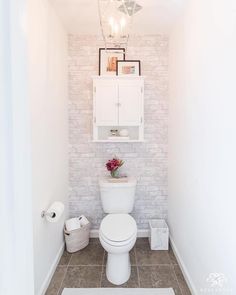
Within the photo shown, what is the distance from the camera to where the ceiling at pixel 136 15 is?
210cm

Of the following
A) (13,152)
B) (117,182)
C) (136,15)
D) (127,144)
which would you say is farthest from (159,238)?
(13,152)

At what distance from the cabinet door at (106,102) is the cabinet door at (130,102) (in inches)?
2.6

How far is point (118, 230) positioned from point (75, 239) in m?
0.70

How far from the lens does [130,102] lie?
8.82 feet

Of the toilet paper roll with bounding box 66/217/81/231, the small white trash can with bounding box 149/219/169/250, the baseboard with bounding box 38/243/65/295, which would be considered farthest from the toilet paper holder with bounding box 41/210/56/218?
the small white trash can with bounding box 149/219/169/250

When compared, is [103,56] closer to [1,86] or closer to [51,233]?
[51,233]

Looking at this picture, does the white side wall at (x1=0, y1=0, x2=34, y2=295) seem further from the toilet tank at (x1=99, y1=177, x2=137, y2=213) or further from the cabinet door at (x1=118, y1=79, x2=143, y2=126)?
the cabinet door at (x1=118, y1=79, x2=143, y2=126)

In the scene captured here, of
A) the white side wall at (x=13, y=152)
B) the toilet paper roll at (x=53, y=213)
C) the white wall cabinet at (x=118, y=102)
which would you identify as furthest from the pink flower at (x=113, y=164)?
the white side wall at (x=13, y=152)

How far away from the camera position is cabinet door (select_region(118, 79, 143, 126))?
8.77ft

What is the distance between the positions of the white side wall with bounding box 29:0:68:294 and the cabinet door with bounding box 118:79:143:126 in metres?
0.64

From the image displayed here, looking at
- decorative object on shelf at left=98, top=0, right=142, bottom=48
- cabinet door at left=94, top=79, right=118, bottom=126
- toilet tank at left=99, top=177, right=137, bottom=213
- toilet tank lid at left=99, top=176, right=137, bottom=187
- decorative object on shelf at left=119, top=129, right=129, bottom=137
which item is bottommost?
toilet tank at left=99, top=177, right=137, bottom=213

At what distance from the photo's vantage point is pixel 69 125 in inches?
112

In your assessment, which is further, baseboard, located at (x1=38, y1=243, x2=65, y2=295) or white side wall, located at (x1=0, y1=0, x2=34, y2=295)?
baseboard, located at (x1=38, y1=243, x2=65, y2=295)

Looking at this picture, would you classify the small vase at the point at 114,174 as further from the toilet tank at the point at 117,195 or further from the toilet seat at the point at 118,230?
the toilet seat at the point at 118,230
